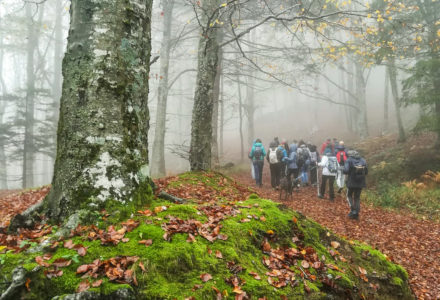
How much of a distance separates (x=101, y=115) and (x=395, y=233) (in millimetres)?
8102

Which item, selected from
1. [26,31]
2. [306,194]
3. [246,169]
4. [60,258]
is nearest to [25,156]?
[26,31]

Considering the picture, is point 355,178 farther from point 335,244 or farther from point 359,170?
point 335,244

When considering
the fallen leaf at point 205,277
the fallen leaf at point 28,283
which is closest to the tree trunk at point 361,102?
the fallen leaf at point 205,277

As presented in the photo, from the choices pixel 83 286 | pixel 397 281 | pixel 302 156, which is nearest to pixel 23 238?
pixel 83 286

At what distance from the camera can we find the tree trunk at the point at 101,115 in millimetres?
3250

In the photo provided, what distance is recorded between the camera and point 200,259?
2855mm

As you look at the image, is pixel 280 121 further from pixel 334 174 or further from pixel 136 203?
pixel 136 203

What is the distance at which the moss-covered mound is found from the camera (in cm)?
234

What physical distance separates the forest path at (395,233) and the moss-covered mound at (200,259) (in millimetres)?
1815

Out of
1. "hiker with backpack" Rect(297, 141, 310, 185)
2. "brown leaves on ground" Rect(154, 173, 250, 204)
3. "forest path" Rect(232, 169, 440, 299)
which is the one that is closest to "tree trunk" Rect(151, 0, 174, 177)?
"forest path" Rect(232, 169, 440, 299)

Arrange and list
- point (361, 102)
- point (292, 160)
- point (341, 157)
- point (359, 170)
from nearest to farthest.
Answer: point (359, 170) < point (341, 157) < point (292, 160) < point (361, 102)

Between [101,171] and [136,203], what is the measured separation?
57cm

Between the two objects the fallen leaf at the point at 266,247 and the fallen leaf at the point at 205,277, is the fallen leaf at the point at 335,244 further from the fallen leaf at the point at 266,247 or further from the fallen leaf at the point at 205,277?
the fallen leaf at the point at 205,277

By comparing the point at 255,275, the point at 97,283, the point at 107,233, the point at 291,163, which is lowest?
the point at 255,275
